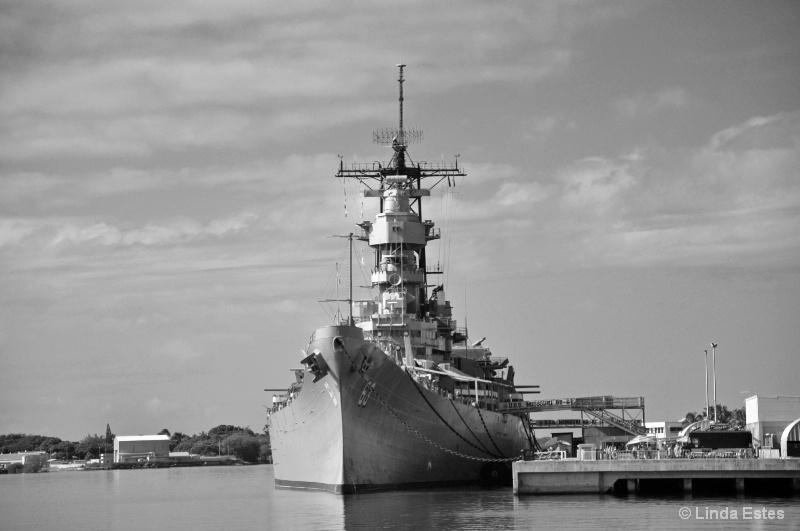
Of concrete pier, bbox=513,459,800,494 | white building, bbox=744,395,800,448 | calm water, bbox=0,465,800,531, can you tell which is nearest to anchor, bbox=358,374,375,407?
calm water, bbox=0,465,800,531

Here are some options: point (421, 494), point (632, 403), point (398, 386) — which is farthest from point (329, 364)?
point (632, 403)

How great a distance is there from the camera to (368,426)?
171ft

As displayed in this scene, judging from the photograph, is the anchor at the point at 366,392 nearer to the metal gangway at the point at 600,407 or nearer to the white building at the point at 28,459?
the metal gangway at the point at 600,407

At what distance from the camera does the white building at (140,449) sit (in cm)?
18062

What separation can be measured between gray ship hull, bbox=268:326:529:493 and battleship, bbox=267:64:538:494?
58mm

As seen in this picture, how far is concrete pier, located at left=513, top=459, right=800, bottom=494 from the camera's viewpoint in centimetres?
4803

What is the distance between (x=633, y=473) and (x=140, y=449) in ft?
471

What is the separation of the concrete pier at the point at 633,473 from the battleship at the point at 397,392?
6.21 meters

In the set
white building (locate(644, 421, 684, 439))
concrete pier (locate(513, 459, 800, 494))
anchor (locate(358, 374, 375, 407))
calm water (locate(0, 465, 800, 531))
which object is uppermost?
anchor (locate(358, 374, 375, 407))

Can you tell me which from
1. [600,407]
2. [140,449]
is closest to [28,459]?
[140,449]

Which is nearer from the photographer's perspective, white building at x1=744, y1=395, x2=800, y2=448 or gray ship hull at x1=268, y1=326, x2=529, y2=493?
gray ship hull at x1=268, y1=326, x2=529, y2=493

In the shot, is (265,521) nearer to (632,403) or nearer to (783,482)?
(783,482)

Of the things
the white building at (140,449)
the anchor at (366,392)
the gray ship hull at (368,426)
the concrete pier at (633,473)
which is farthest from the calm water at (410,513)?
the white building at (140,449)

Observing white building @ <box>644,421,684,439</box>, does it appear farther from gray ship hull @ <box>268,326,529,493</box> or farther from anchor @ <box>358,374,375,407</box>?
anchor @ <box>358,374,375,407</box>
